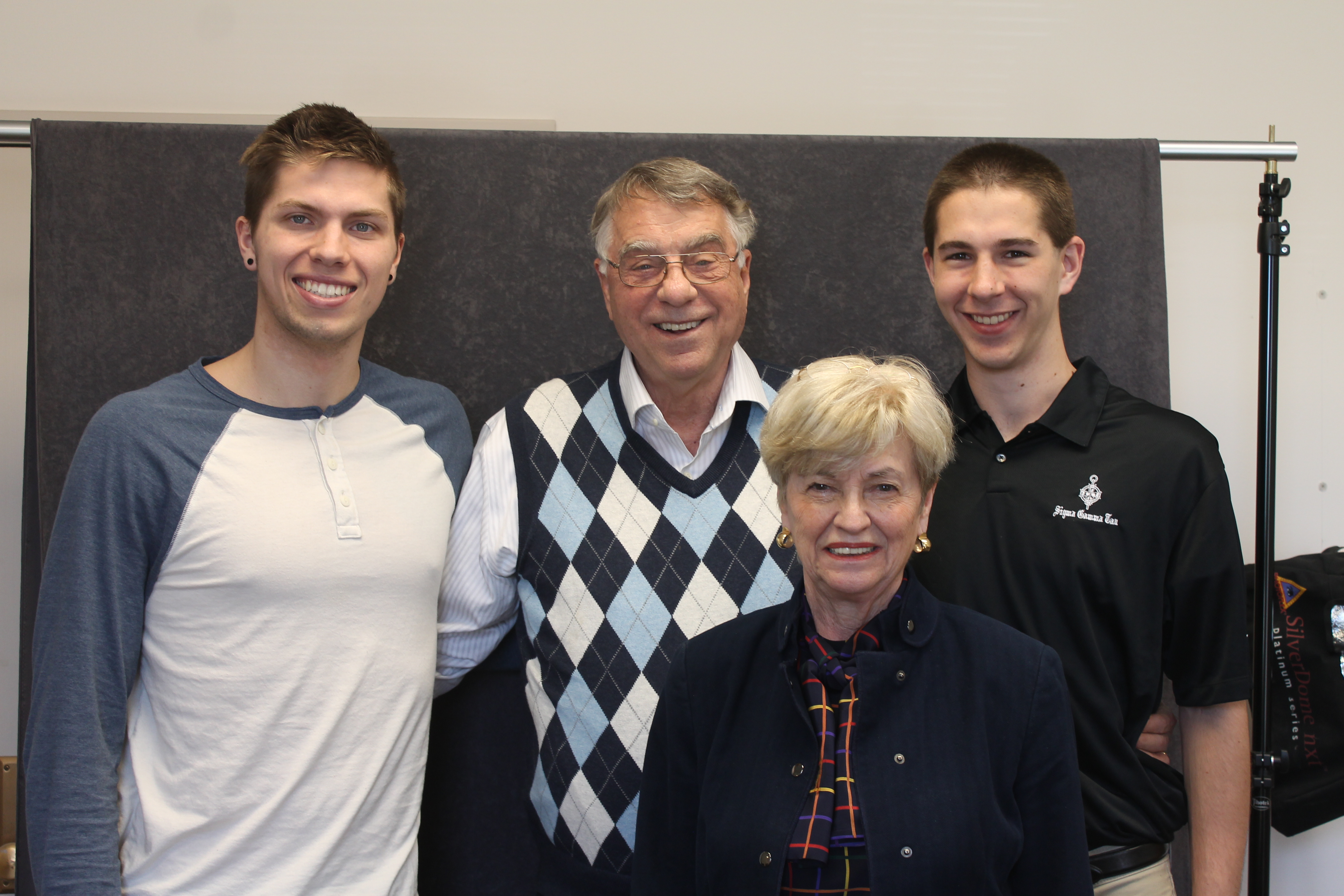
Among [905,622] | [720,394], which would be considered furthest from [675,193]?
[905,622]

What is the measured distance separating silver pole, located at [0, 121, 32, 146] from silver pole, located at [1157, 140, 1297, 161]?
2.37 m

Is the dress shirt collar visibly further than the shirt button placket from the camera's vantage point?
Yes

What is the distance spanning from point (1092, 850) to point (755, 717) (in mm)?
622

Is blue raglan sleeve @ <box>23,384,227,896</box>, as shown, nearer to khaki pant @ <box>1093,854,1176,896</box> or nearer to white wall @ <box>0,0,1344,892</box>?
white wall @ <box>0,0,1344,892</box>

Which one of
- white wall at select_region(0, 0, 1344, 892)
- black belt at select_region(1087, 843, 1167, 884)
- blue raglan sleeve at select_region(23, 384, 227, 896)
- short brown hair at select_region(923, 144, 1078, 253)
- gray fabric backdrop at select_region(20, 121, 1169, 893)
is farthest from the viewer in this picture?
white wall at select_region(0, 0, 1344, 892)

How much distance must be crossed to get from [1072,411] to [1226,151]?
91 cm

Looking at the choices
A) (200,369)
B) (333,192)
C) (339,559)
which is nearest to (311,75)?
(333,192)

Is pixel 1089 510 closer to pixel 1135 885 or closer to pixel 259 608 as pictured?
pixel 1135 885

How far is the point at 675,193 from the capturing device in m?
1.75

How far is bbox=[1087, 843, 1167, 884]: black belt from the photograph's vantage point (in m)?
1.56

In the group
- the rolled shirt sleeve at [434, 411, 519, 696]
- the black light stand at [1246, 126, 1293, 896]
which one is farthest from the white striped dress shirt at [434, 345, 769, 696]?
the black light stand at [1246, 126, 1293, 896]

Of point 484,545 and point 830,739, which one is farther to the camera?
point 484,545

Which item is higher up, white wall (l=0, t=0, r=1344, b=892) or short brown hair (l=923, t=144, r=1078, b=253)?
white wall (l=0, t=0, r=1344, b=892)

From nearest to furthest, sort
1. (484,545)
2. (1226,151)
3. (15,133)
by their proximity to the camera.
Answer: (484,545) → (15,133) → (1226,151)
